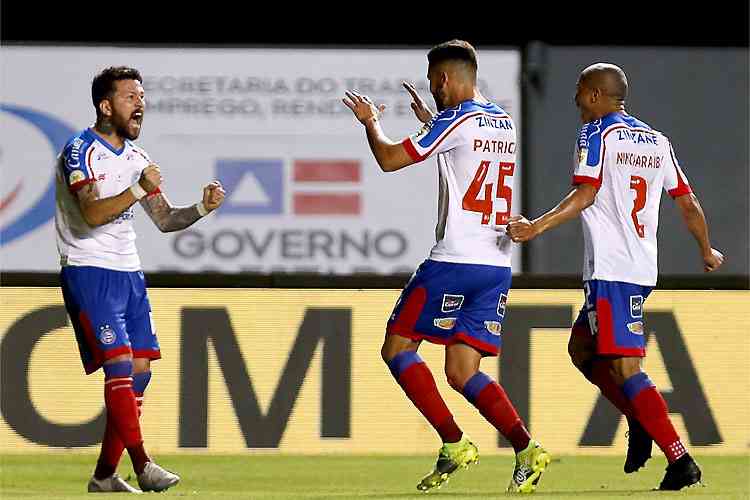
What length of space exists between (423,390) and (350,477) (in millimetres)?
1236

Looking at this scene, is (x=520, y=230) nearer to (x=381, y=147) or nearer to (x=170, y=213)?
(x=381, y=147)

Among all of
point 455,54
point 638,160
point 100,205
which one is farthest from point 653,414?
point 100,205

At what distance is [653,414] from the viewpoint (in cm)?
700

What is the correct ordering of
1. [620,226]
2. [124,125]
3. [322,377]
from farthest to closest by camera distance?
[322,377]
[124,125]
[620,226]

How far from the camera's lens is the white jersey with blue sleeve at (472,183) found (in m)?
6.93

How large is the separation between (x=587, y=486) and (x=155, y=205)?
2025mm

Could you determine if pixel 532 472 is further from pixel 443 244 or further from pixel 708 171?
pixel 708 171

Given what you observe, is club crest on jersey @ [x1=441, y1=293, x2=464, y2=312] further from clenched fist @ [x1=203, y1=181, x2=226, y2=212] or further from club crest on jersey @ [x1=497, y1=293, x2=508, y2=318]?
clenched fist @ [x1=203, y1=181, x2=226, y2=212]

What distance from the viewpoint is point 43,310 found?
9.15 m

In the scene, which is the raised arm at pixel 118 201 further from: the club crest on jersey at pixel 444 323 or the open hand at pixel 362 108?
the club crest on jersey at pixel 444 323

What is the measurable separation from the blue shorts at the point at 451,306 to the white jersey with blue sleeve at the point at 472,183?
0.05 metres

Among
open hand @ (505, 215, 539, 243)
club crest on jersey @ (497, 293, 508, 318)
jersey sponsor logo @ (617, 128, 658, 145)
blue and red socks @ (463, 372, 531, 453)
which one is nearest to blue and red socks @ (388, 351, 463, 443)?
blue and red socks @ (463, 372, 531, 453)

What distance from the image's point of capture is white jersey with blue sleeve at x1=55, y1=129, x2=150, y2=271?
7125mm

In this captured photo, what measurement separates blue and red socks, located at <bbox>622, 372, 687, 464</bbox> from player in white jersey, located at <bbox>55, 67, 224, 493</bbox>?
1695 millimetres
